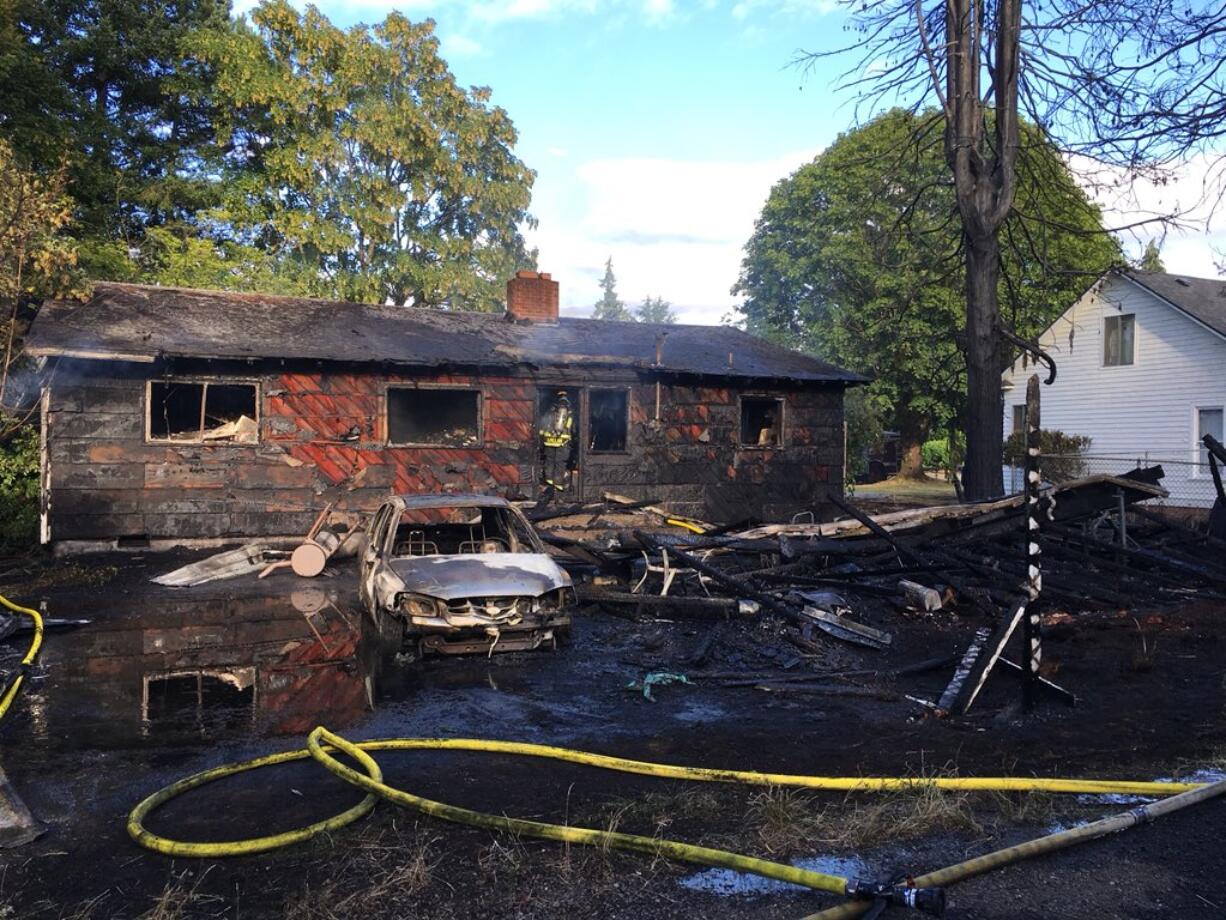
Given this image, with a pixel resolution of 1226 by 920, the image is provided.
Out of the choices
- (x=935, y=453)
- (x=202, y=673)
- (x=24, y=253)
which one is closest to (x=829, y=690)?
(x=202, y=673)

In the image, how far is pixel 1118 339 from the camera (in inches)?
1138

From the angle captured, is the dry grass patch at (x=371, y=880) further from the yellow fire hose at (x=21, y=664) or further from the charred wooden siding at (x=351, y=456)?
the charred wooden siding at (x=351, y=456)

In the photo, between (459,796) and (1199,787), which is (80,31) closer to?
(459,796)

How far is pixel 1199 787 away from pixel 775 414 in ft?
49.5

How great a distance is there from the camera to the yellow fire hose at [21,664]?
6.11 metres

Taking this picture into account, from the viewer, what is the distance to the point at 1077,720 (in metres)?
6.24

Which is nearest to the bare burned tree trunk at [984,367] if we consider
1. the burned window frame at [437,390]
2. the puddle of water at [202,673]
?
the burned window frame at [437,390]

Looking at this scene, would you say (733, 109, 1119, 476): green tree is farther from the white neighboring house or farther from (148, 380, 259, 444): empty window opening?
(148, 380, 259, 444): empty window opening

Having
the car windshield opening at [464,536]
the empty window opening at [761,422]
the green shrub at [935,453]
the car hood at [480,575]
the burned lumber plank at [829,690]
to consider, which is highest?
the empty window opening at [761,422]

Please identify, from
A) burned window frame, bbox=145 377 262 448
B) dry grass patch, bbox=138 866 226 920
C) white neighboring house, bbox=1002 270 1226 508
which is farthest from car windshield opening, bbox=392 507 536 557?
white neighboring house, bbox=1002 270 1226 508

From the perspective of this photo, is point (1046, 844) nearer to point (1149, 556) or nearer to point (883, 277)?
point (1149, 556)

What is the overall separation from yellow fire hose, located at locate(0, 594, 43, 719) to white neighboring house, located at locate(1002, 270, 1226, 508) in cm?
2441

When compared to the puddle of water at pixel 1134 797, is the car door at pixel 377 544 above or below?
above

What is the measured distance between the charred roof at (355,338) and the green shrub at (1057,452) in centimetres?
1290
